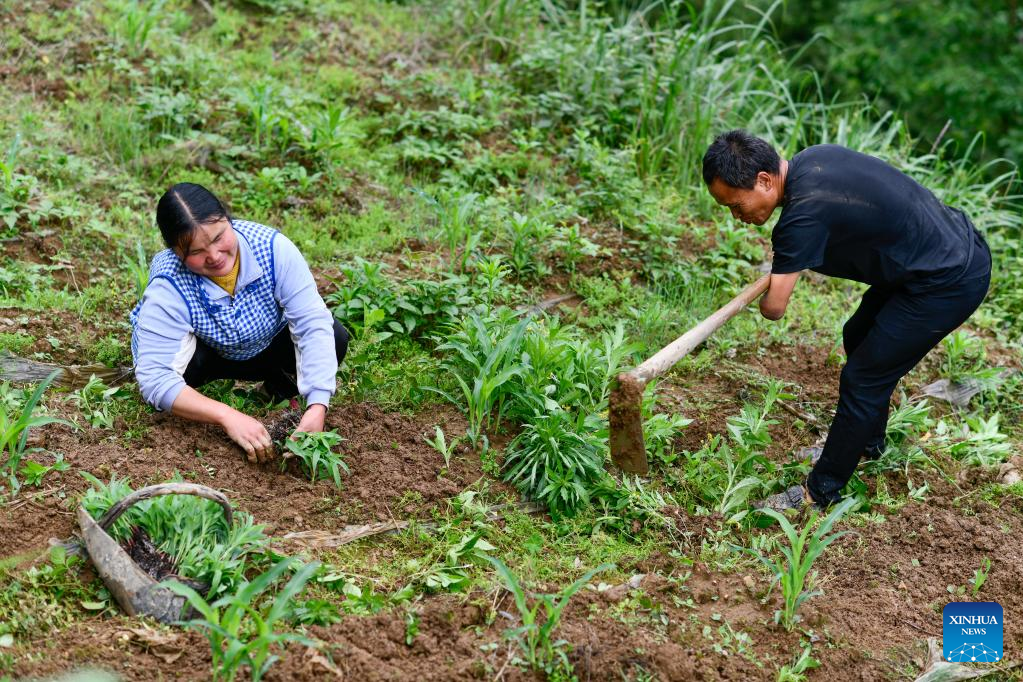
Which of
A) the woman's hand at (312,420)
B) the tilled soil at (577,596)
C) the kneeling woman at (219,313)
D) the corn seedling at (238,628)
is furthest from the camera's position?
the woman's hand at (312,420)

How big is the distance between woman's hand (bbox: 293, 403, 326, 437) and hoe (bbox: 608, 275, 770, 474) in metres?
1.13

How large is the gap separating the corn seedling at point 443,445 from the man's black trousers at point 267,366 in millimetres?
589

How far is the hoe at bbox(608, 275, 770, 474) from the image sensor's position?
3.53 m

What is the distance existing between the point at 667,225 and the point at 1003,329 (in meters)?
2.20

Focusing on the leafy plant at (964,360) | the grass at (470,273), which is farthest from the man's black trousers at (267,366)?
the leafy plant at (964,360)

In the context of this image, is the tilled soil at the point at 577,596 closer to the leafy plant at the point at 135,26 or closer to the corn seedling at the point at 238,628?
the corn seedling at the point at 238,628

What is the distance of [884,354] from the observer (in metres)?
3.78

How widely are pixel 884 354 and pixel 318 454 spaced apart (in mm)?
2282

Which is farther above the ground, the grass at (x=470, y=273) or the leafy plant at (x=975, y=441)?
the grass at (x=470, y=273)

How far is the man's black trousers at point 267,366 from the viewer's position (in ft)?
12.7

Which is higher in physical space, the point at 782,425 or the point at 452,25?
the point at 452,25

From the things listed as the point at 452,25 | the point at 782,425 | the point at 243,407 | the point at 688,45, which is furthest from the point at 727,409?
the point at 452,25

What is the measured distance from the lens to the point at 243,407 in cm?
410

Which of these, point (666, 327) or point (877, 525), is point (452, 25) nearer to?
point (666, 327)
